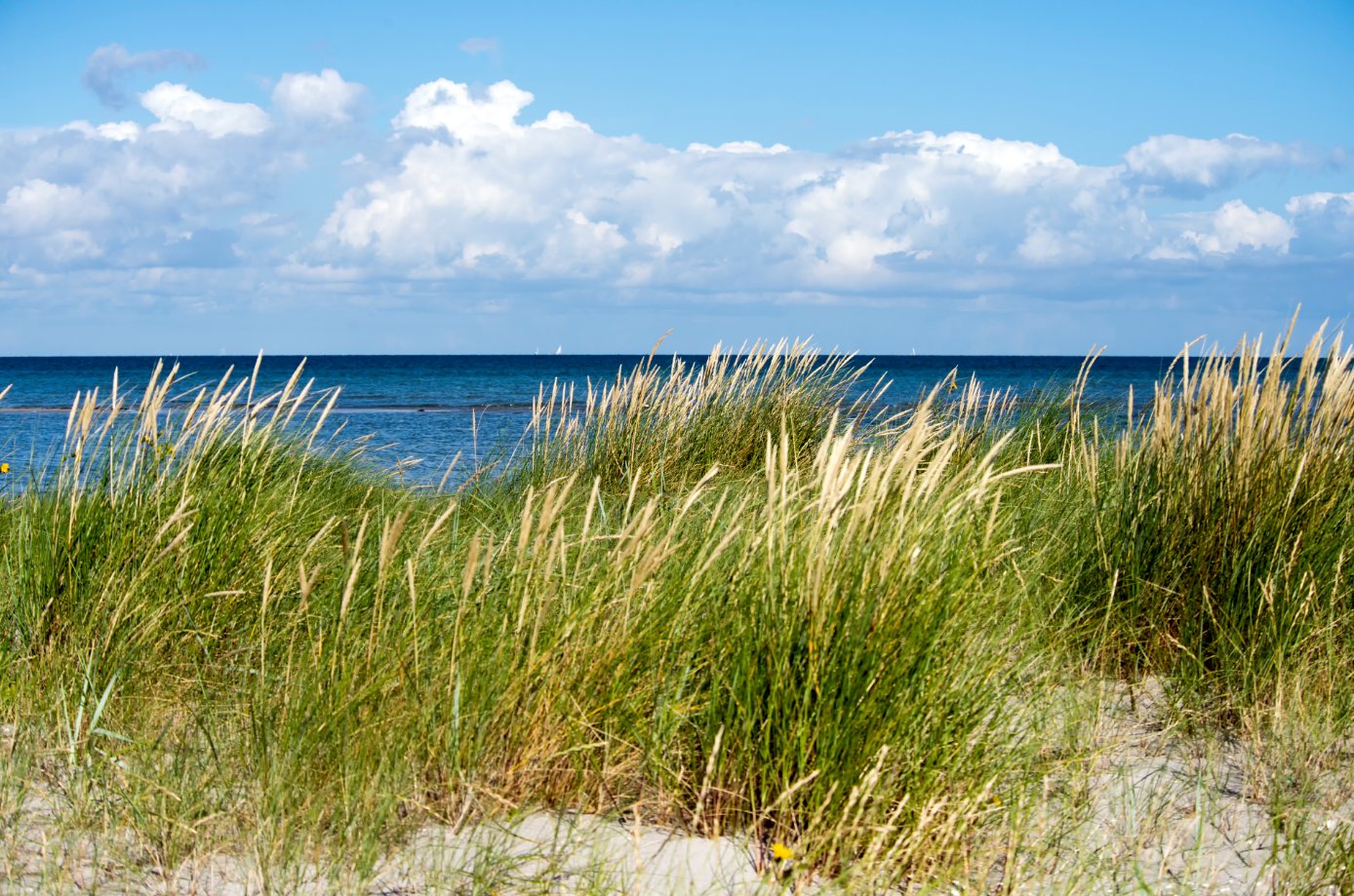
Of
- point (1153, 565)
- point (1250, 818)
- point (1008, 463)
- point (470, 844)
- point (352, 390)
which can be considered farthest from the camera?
point (352, 390)

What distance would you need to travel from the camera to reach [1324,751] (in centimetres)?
223

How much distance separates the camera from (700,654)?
2125 millimetres

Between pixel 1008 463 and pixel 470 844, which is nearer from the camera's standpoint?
pixel 470 844

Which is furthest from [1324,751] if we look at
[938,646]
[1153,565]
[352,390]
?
[352,390]

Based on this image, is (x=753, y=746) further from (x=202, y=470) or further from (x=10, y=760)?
(x=202, y=470)

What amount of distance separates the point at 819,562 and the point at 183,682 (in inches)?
72.4

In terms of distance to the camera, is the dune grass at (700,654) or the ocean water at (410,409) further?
the ocean water at (410,409)

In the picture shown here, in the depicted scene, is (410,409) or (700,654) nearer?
(700,654)

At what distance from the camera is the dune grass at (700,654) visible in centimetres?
176

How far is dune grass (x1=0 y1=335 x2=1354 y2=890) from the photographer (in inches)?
69.2

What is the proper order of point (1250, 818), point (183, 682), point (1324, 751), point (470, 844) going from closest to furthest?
point (470, 844)
point (1250, 818)
point (1324, 751)
point (183, 682)

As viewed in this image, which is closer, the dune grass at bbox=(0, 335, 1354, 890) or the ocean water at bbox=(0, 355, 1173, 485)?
the dune grass at bbox=(0, 335, 1354, 890)

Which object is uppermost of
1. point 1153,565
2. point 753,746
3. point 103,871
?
point 1153,565

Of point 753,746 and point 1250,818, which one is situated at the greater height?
point 753,746
